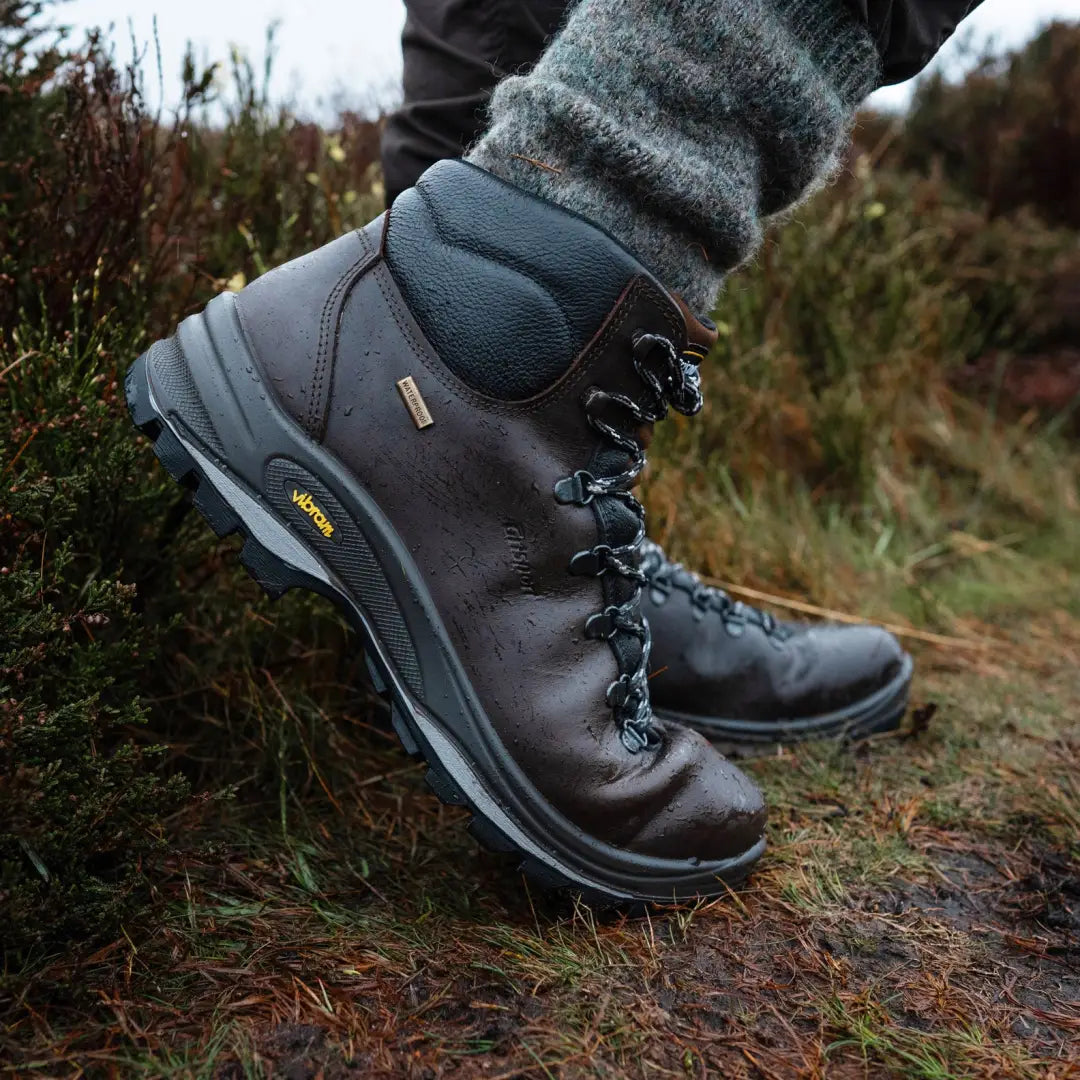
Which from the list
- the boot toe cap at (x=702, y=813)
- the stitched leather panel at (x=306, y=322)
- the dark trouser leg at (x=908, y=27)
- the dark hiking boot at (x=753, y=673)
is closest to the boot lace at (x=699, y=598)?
the dark hiking boot at (x=753, y=673)

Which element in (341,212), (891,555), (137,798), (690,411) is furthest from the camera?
(891,555)

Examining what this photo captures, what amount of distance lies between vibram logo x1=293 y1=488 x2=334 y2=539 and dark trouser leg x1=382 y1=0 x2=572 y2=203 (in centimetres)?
63

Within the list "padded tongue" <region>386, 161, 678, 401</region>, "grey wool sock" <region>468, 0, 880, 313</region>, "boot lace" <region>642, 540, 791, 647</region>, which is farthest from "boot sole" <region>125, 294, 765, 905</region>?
"boot lace" <region>642, 540, 791, 647</region>

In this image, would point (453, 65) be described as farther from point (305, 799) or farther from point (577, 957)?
point (577, 957)

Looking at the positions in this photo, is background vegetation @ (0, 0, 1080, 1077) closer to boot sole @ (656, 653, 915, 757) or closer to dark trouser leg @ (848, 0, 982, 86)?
boot sole @ (656, 653, 915, 757)

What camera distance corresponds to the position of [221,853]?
1227 millimetres

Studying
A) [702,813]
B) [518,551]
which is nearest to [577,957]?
[702,813]

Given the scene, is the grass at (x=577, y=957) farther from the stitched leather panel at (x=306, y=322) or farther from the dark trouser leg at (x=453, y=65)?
the dark trouser leg at (x=453, y=65)

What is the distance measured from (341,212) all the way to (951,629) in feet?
5.72

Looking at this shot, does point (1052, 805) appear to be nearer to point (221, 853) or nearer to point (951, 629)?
point (951, 629)

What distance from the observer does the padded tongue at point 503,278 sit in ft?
3.96

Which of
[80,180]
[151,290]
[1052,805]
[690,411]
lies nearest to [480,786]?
[690,411]

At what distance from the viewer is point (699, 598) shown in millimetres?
1820

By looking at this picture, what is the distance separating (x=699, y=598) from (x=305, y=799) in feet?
2.45
